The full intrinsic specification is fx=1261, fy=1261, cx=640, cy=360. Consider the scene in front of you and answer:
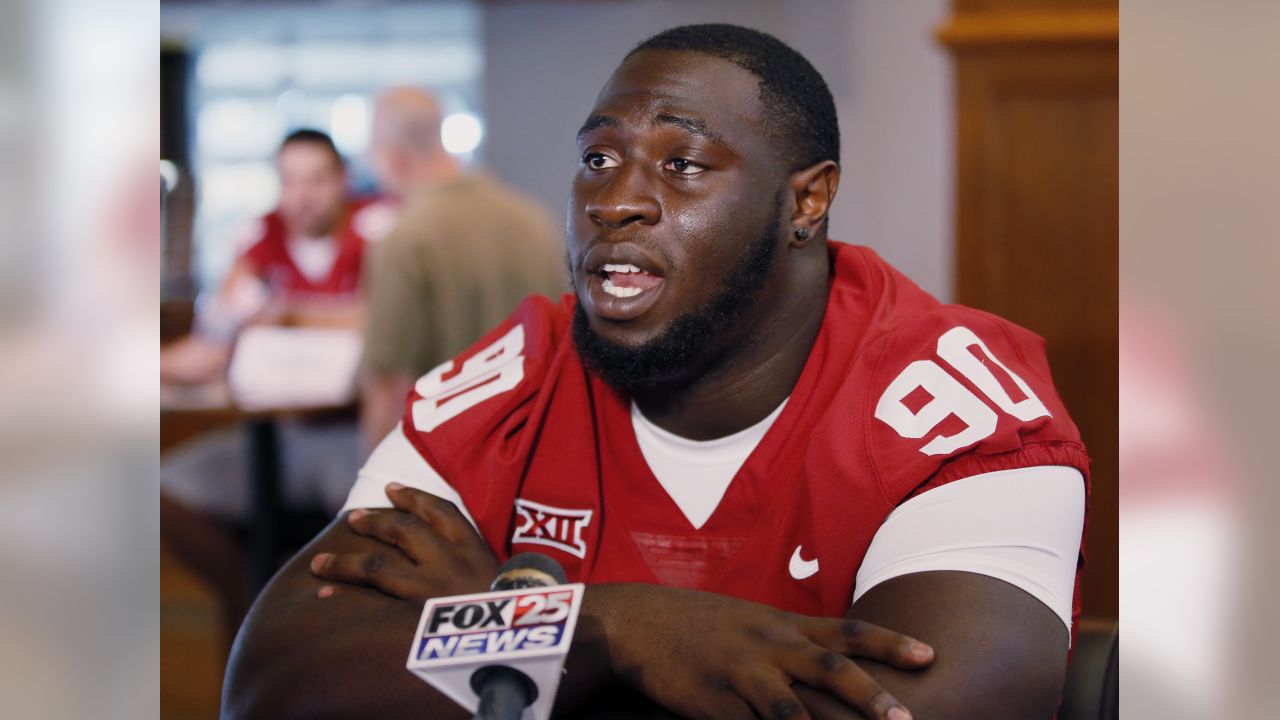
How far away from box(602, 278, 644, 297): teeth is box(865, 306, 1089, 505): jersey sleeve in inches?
10.5

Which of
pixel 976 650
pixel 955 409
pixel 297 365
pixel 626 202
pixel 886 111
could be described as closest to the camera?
pixel 976 650

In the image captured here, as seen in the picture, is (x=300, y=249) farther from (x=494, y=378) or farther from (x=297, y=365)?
(x=494, y=378)

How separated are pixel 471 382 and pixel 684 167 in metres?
0.37

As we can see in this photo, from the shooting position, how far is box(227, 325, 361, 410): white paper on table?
3.47 m

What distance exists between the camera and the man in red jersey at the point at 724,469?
44.6 inches

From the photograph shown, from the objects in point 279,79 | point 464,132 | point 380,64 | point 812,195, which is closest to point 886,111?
point 812,195

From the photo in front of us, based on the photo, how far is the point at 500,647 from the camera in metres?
0.85

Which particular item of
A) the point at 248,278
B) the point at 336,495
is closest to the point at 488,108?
the point at 248,278

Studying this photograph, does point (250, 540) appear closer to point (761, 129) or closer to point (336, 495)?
point (336, 495)

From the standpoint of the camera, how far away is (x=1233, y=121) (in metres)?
0.81

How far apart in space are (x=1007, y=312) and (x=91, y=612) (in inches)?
71.5

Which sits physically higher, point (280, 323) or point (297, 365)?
point (280, 323)

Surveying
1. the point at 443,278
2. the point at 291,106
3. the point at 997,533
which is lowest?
the point at 997,533

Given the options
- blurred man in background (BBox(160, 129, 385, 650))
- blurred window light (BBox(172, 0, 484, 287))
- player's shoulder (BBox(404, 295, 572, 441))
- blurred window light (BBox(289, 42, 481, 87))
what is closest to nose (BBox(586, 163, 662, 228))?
player's shoulder (BBox(404, 295, 572, 441))
